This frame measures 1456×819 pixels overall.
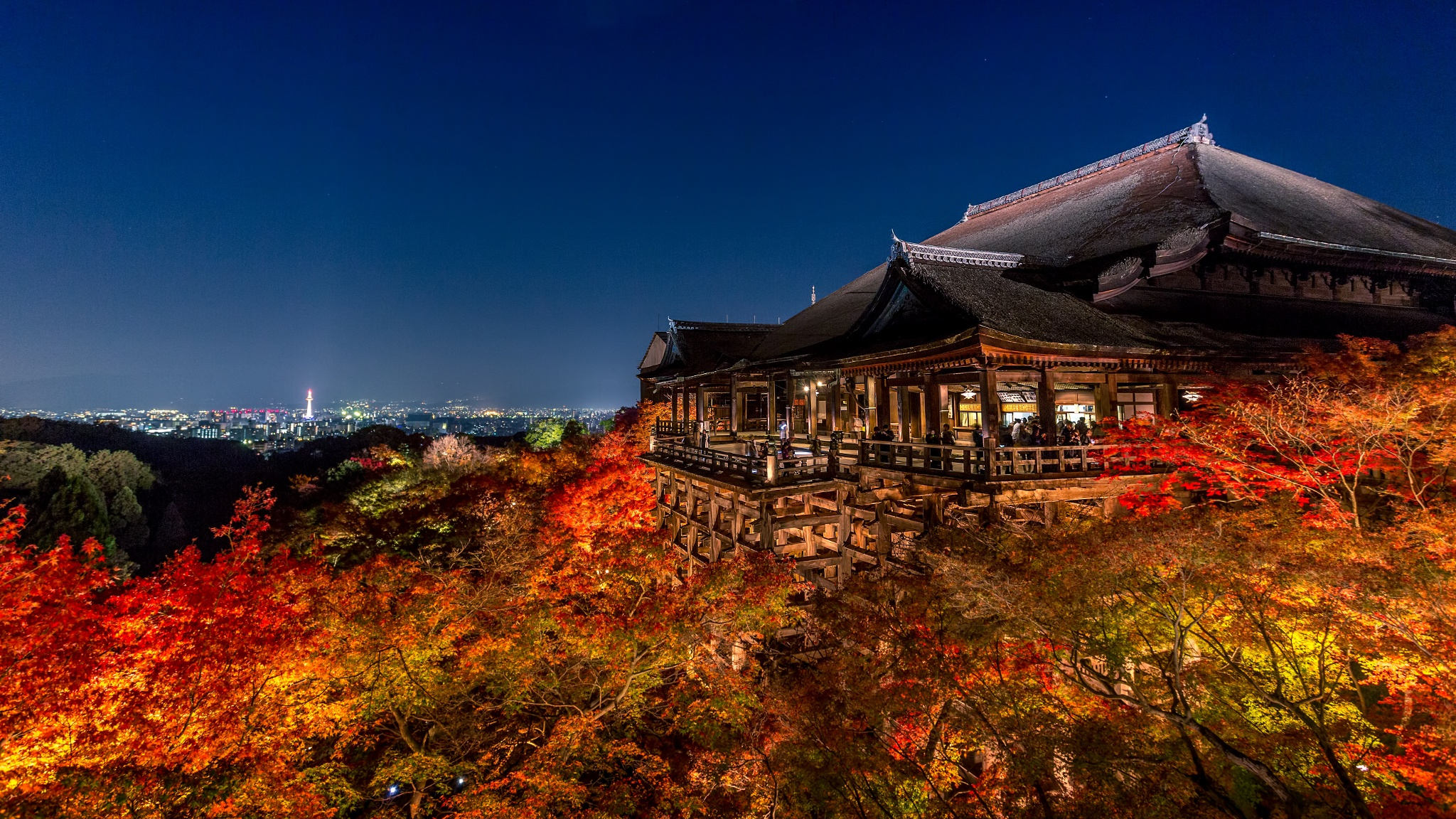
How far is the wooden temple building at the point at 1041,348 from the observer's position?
13.9 m

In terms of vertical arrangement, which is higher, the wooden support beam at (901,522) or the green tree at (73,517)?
the wooden support beam at (901,522)

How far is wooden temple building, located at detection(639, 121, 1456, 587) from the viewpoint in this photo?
45.5ft

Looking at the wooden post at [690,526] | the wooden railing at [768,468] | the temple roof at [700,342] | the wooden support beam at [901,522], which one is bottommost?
the wooden post at [690,526]

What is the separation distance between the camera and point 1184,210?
21250 mm

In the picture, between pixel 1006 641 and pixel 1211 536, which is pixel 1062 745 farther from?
pixel 1211 536

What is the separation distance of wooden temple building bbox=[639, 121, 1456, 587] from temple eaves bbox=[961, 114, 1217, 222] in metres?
0.19

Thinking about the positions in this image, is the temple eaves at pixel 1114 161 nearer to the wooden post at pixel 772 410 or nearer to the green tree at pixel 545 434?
the wooden post at pixel 772 410

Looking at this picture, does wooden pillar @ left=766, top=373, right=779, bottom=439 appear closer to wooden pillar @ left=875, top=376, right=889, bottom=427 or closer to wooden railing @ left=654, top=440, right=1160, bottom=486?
wooden pillar @ left=875, top=376, right=889, bottom=427

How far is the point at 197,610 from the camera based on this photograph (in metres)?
15.7

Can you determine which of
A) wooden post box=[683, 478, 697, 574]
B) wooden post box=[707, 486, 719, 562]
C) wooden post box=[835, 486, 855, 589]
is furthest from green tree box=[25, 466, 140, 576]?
wooden post box=[835, 486, 855, 589]

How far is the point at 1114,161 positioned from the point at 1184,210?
37.4 feet

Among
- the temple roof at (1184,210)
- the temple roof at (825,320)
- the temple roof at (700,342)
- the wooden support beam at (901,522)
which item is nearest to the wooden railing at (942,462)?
the wooden support beam at (901,522)

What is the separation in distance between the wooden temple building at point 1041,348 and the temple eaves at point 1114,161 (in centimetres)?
19

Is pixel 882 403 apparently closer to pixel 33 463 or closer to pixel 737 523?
pixel 737 523
